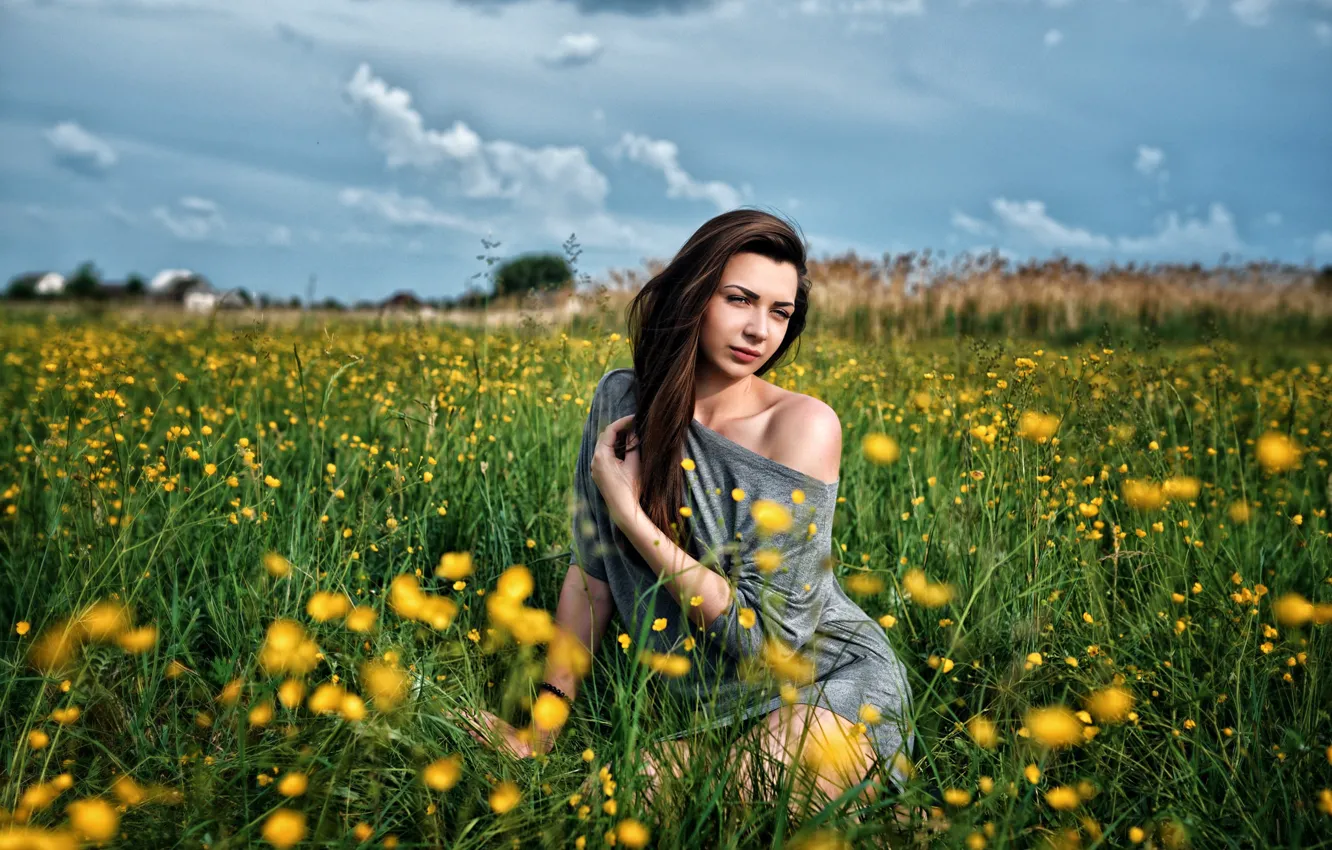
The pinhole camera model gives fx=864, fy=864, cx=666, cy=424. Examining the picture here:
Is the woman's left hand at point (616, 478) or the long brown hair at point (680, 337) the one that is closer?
the woman's left hand at point (616, 478)

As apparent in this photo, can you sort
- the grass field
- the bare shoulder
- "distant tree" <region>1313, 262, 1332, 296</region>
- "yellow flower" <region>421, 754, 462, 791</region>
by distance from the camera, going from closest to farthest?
"yellow flower" <region>421, 754, 462, 791</region> < the grass field < the bare shoulder < "distant tree" <region>1313, 262, 1332, 296</region>

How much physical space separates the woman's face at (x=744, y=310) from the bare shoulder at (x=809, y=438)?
0.17m

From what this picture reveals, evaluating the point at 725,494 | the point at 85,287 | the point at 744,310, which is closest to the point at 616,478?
the point at 725,494

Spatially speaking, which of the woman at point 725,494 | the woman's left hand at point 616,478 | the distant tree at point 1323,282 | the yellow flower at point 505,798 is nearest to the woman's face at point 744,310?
the woman at point 725,494

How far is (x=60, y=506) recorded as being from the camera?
88.5 inches

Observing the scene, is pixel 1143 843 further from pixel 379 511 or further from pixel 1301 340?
pixel 1301 340

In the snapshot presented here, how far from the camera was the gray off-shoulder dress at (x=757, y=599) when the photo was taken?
1.90 m

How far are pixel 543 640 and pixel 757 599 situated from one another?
1.97 feet

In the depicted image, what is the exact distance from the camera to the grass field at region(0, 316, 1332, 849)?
144 centimetres

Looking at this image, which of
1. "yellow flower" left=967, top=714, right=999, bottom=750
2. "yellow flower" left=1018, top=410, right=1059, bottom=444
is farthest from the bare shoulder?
"yellow flower" left=967, top=714, right=999, bottom=750

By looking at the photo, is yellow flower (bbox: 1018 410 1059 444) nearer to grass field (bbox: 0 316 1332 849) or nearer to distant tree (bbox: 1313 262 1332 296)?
grass field (bbox: 0 316 1332 849)

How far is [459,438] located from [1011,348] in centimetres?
199

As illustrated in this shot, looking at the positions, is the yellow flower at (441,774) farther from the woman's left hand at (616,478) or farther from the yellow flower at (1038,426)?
the yellow flower at (1038,426)

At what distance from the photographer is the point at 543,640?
150cm
